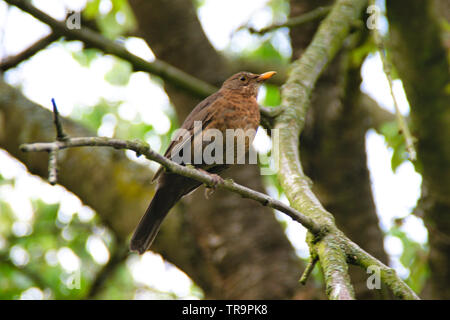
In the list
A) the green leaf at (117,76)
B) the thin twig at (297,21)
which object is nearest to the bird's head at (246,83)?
the thin twig at (297,21)

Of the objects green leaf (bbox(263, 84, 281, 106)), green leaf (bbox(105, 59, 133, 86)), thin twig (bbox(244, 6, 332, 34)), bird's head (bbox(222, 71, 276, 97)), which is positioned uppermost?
green leaf (bbox(105, 59, 133, 86))

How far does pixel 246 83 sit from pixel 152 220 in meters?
1.39

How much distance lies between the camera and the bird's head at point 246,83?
423 cm

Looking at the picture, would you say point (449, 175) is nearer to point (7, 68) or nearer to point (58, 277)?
point (58, 277)

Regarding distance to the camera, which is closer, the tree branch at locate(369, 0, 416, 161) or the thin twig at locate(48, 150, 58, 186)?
the thin twig at locate(48, 150, 58, 186)

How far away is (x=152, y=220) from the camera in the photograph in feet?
12.5

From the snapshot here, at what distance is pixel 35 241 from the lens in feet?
22.1

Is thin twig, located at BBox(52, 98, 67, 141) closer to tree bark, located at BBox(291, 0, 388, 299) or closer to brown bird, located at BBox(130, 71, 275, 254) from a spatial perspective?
brown bird, located at BBox(130, 71, 275, 254)

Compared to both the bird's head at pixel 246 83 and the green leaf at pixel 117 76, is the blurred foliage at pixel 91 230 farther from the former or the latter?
the bird's head at pixel 246 83

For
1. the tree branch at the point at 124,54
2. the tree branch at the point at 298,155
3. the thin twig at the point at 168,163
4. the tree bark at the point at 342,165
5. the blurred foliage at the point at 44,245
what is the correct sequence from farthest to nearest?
the blurred foliage at the point at 44,245 → the tree bark at the point at 342,165 → the tree branch at the point at 124,54 → the tree branch at the point at 298,155 → the thin twig at the point at 168,163

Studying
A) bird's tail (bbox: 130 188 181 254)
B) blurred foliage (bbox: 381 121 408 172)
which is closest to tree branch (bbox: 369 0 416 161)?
blurred foliage (bbox: 381 121 408 172)

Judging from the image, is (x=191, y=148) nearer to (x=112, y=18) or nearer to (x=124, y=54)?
(x=124, y=54)

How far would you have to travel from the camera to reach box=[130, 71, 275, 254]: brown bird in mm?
3727

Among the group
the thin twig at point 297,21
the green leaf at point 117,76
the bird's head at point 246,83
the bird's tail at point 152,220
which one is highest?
the green leaf at point 117,76
